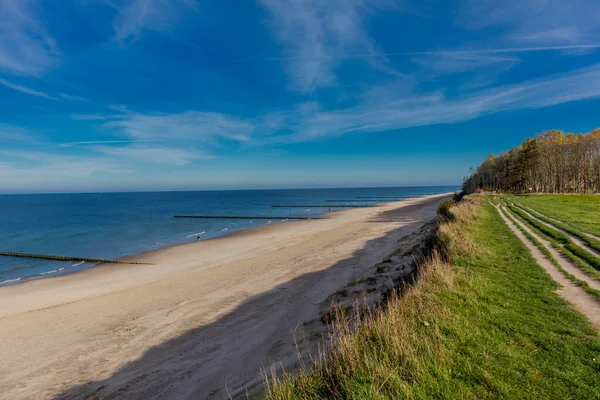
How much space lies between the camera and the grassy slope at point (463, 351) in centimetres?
406

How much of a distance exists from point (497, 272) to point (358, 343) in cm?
711

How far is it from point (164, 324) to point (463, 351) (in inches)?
449

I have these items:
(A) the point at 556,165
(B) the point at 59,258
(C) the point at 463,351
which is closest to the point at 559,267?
(C) the point at 463,351

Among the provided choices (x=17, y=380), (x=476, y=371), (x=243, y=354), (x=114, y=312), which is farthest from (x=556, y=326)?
(x=114, y=312)

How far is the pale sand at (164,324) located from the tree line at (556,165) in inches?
2366

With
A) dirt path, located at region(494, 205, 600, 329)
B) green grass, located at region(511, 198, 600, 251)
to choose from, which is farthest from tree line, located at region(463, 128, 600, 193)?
dirt path, located at region(494, 205, 600, 329)

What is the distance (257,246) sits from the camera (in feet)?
99.7

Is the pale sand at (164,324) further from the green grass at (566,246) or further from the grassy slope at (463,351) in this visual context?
the green grass at (566,246)

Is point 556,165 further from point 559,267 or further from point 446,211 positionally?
point 559,267

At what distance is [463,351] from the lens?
4953mm

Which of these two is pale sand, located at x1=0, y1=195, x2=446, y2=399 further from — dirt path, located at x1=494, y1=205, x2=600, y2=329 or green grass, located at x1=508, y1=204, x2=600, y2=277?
green grass, located at x1=508, y1=204, x2=600, y2=277

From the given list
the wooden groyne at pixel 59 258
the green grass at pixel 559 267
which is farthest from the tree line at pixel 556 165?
the wooden groyne at pixel 59 258

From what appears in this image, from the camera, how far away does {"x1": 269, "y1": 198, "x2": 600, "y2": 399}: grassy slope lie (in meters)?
4.06

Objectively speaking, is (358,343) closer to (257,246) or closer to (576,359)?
(576,359)
